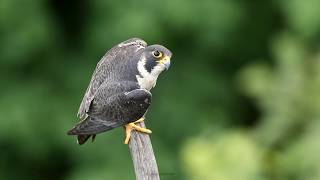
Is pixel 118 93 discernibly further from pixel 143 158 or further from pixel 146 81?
pixel 143 158

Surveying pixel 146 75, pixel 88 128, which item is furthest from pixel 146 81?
pixel 88 128

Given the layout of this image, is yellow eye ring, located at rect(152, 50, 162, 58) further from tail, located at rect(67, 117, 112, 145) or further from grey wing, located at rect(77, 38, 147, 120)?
tail, located at rect(67, 117, 112, 145)

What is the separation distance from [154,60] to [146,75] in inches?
2.8

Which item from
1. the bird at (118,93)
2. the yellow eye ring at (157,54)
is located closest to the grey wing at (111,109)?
the bird at (118,93)

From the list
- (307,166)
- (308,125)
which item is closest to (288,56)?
(308,125)

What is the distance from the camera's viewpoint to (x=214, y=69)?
6324 millimetres

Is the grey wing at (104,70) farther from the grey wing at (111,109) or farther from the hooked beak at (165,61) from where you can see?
the hooked beak at (165,61)

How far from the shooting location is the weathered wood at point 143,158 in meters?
2.09

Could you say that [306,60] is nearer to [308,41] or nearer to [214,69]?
[308,41]

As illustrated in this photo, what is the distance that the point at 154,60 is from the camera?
211 centimetres

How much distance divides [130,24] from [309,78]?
1.24 metres

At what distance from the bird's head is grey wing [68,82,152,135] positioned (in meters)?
0.07

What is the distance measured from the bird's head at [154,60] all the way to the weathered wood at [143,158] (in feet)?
0.61

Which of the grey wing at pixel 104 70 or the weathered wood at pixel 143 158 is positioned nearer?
the weathered wood at pixel 143 158
